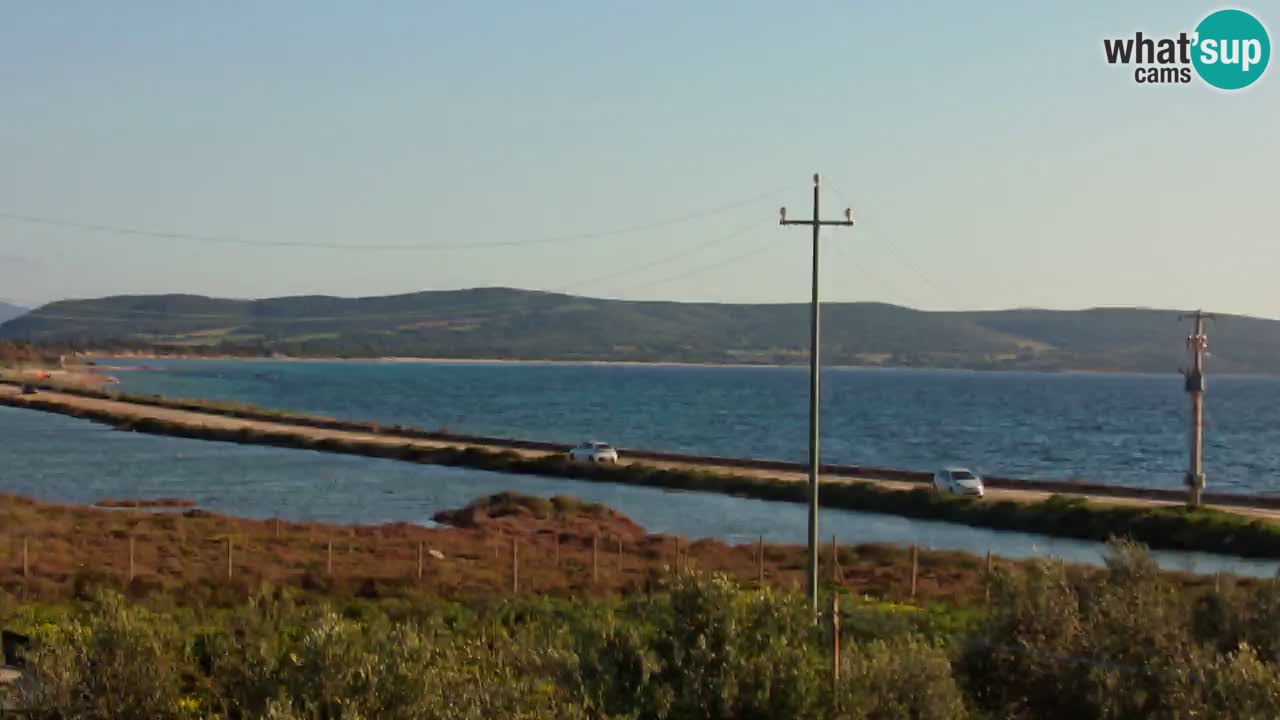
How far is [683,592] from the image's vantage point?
16328 mm

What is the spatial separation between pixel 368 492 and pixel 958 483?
105 ft

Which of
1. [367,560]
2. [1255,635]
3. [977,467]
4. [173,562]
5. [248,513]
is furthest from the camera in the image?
[977,467]

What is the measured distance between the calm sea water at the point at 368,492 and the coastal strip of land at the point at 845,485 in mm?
1531

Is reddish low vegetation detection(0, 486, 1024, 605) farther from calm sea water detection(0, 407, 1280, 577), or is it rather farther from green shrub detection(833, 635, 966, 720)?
green shrub detection(833, 635, 966, 720)

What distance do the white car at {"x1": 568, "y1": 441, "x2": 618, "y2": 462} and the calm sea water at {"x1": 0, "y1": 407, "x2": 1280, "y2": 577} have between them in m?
3.45

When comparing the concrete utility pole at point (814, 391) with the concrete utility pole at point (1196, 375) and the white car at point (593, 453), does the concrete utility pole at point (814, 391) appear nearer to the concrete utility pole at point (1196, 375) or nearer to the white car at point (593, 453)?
the concrete utility pole at point (1196, 375)

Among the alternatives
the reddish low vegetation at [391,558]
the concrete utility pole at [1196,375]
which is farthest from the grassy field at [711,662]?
the concrete utility pole at [1196,375]

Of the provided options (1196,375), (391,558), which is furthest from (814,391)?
(1196,375)

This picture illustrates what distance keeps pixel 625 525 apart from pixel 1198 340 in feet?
83.6

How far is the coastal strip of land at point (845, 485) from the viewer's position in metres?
57.8

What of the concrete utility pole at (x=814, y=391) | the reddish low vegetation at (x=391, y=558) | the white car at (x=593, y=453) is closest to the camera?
the concrete utility pole at (x=814, y=391)

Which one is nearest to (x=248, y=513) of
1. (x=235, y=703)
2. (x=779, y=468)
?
Result: (x=779, y=468)

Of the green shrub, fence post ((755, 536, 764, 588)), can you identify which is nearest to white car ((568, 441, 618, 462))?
fence post ((755, 536, 764, 588))

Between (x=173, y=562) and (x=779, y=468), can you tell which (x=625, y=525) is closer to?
(x=173, y=562)
